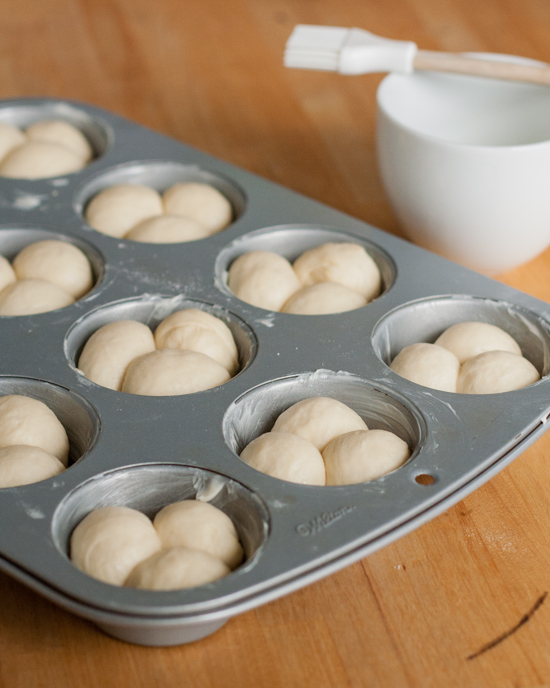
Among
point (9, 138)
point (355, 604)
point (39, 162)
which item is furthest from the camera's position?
point (9, 138)

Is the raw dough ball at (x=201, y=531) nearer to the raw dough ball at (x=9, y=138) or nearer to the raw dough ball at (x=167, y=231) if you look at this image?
the raw dough ball at (x=167, y=231)

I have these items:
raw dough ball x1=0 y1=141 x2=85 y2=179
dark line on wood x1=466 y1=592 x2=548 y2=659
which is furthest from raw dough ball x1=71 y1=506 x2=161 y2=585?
raw dough ball x1=0 y1=141 x2=85 y2=179

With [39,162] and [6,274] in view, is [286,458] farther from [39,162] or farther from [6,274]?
[39,162]

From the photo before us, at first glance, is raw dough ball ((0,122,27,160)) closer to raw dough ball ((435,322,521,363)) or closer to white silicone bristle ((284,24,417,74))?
white silicone bristle ((284,24,417,74))

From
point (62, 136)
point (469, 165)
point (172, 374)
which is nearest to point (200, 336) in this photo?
point (172, 374)

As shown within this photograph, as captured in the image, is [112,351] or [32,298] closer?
[112,351]
